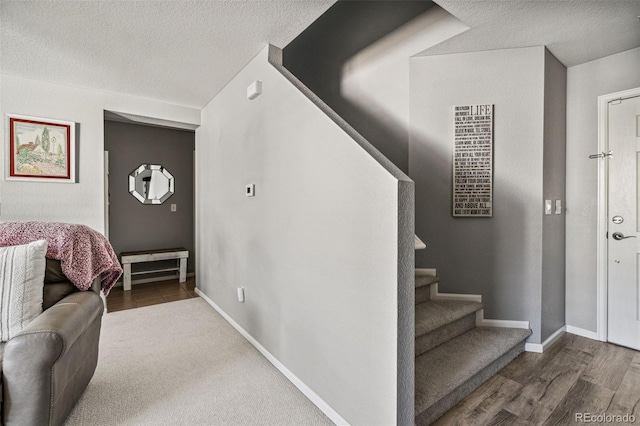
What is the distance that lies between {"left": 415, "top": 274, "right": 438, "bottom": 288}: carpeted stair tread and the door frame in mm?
1382

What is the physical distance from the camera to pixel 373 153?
4.85 ft

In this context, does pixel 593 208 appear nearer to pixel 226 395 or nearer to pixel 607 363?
pixel 607 363

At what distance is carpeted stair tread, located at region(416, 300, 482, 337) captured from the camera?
210cm

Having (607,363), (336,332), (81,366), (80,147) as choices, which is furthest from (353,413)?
(80,147)

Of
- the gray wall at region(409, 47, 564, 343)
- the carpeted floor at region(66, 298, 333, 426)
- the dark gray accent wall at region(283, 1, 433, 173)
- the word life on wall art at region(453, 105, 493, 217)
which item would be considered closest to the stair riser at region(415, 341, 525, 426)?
the gray wall at region(409, 47, 564, 343)

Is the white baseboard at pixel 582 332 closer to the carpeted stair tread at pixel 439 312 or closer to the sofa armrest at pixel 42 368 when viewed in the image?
the carpeted stair tread at pixel 439 312

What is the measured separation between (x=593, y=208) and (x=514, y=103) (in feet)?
3.91

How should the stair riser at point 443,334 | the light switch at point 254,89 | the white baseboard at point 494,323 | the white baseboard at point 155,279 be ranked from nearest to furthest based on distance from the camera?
the stair riser at point 443,334 → the light switch at point 254,89 → the white baseboard at point 494,323 → the white baseboard at point 155,279

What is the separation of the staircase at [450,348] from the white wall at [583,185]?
2.57ft

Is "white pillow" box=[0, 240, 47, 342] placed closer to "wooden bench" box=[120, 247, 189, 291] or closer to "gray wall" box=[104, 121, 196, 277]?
"wooden bench" box=[120, 247, 189, 291]

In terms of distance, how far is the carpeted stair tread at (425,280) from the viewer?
2504mm


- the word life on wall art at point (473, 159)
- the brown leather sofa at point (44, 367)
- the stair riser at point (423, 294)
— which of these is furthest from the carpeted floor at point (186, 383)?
the word life on wall art at point (473, 159)

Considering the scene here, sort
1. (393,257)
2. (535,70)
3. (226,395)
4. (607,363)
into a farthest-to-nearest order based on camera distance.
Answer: (535,70)
(607,363)
(226,395)
(393,257)

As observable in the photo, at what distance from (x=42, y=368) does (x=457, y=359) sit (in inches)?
87.3
